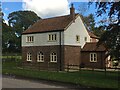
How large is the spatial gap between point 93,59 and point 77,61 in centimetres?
271

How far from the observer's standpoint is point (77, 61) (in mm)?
44469

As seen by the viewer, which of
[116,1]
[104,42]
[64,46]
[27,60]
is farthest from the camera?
[27,60]

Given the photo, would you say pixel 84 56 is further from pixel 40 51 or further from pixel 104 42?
pixel 104 42

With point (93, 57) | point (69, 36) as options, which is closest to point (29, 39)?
point (69, 36)

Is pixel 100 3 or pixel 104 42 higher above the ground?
pixel 100 3

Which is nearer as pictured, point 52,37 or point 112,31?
point 112,31

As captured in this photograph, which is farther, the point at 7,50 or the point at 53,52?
the point at 7,50

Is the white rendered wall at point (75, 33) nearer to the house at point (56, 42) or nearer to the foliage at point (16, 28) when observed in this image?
the house at point (56, 42)

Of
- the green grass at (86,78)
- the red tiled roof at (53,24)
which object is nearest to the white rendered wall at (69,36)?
the red tiled roof at (53,24)

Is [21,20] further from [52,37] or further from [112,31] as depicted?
[112,31]

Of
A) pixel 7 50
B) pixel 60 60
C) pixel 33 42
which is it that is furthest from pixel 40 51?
pixel 7 50

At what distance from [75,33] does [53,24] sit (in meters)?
4.13

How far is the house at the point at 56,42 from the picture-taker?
1654 inches

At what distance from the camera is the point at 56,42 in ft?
140
